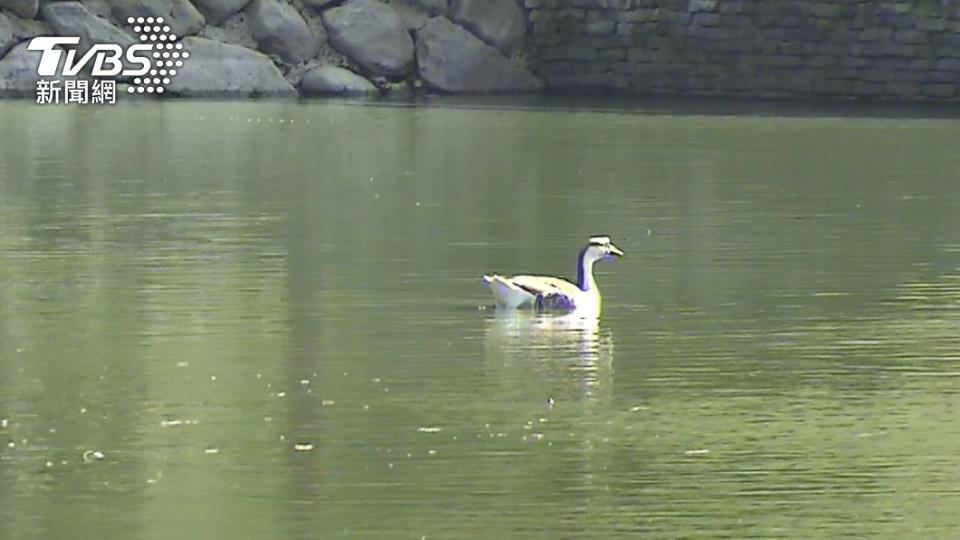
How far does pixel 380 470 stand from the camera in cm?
637

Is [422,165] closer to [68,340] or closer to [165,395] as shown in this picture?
[68,340]

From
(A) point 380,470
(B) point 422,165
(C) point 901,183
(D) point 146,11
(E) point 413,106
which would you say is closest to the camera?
(A) point 380,470

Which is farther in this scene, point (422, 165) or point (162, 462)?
point (422, 165)

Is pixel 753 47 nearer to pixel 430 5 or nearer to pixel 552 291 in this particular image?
pixel 430 5

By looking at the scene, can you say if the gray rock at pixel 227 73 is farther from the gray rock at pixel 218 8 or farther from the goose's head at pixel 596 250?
the goose's head at pixel 596 250

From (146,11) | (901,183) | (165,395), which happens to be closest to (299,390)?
(165,395)

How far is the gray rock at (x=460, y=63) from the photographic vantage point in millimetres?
25031

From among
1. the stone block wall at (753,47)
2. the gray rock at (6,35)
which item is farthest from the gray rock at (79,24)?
the stone block wall at (753,47)

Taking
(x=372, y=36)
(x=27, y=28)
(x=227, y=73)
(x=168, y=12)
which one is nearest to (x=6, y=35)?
(x=27, y=28)

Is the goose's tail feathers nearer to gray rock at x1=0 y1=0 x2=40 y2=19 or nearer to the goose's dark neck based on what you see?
the goose's dark neck

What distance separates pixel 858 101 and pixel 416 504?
17501 millimetres

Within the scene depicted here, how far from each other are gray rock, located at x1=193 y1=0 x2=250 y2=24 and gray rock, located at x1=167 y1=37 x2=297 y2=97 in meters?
0.46

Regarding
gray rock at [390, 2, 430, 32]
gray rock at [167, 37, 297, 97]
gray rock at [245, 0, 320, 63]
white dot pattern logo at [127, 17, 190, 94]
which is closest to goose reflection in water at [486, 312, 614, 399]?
white dot pattern logo at [127, 17, 190, 94]

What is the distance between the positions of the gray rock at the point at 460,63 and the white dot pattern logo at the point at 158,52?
2.34m
